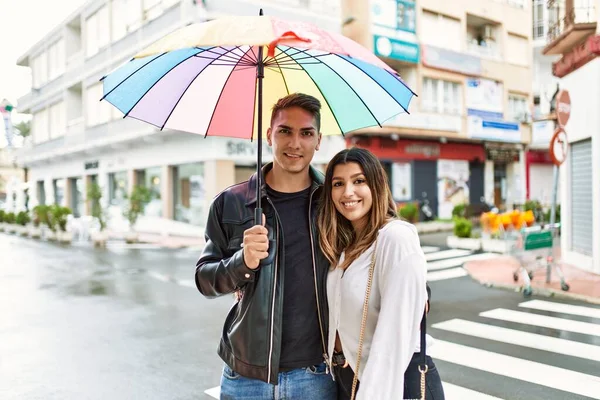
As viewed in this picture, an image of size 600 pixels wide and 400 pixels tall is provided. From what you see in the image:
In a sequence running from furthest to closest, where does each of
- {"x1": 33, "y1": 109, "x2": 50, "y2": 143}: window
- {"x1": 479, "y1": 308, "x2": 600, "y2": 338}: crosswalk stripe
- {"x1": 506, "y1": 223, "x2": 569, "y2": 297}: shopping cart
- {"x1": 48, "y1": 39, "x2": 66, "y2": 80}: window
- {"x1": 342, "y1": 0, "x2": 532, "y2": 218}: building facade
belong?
{"x1": 33, "y1": 109, "x2": 50, "y2": 143}: window, {"x1": 48, "y1": 39, "x2": 66, "y2": 80}: window, {"x1": 342, "y1": 0, "x2": 532, "y2": 218}: building facade, {"x1": 506, "y1": 223, "x2": 569, "y2": 297}: shopping cart, {"x1": 479, "y1": 308, "x2": 600, "y2": 338}: crosswalk stripe

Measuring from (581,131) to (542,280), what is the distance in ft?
13.8

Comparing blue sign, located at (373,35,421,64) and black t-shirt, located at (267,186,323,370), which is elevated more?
blue sign, located at (373,35,421,64)

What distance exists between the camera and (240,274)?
2.02 meters

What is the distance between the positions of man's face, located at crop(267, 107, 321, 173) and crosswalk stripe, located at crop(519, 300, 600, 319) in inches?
267

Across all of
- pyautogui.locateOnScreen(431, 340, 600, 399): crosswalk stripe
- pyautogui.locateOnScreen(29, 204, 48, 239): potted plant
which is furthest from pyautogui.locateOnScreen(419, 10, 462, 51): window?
pyautogui.locateOnScreen(431, 340, 600, 399): crosswalk stripe

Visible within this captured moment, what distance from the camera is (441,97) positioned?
88.8 ft

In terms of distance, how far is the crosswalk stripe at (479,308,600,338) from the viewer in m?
6.63

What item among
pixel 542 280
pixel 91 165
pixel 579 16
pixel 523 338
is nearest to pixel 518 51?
pixel 579 16

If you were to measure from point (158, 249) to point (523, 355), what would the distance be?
48.9 ft

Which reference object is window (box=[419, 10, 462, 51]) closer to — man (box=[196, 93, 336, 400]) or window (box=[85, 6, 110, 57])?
window (box=[85, 6, 110, 57])

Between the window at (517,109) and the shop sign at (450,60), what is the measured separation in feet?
13.6

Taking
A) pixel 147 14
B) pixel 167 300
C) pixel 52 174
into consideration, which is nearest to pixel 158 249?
pixel 167 300

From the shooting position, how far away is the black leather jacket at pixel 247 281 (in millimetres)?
2090

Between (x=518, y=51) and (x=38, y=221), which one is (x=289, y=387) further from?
(x=518, y=51)
